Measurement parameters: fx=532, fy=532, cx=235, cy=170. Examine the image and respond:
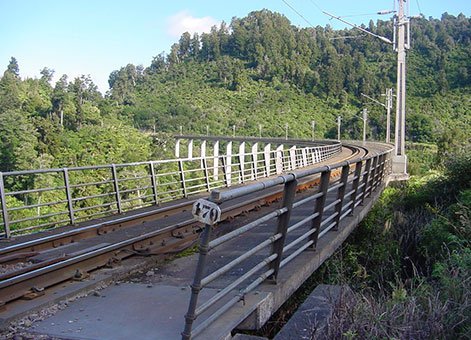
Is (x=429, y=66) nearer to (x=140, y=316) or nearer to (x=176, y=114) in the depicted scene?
(x=176, y=114)

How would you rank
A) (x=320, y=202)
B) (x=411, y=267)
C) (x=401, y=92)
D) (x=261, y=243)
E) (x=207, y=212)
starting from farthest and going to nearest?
(x=401, y=92)
(x=411, y=267)
(x=320, y=202)
(x=261, y=243)
(x=207, y=212)

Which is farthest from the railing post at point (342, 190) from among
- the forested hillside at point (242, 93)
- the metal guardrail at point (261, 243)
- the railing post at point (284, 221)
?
the forested hillside at point (242, 93)

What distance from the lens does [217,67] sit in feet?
515

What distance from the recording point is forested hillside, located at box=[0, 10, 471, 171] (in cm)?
6519

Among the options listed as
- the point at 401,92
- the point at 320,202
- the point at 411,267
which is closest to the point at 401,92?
the point at 401,92

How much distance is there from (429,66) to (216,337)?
10778 centimetres

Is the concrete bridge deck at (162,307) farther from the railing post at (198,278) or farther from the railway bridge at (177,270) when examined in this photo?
the railing post at (198,278)

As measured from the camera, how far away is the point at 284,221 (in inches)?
182

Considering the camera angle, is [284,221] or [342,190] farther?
[342,190]

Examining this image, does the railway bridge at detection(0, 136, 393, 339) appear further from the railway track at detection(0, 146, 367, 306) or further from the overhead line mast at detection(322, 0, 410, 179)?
the overhead line mast at detection(322, 0, 410, 179)

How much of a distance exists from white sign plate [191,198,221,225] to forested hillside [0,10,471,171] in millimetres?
34286

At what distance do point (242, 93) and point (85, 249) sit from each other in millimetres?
135764

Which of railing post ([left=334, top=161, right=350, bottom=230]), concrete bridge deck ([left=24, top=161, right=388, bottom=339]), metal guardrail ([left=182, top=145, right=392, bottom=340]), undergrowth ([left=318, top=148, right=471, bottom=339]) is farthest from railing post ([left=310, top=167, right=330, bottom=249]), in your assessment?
railing post ([left=334, top=161, right=350, bottom=230])

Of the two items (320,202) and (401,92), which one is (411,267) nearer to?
(320,202)
